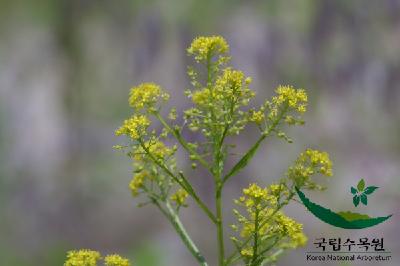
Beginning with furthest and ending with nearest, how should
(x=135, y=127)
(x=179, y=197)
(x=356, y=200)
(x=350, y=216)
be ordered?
(x=356, y=200)
(x=350, y=216)
(x=179, y=197)
(x=135, y=127)

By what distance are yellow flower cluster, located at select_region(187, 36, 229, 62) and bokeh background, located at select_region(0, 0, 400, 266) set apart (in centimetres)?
306

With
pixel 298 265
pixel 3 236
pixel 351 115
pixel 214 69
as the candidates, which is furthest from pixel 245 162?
pixel 3 236

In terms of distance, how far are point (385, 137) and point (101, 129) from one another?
2.01 meters

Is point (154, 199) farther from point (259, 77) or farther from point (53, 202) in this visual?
point (53, 202)

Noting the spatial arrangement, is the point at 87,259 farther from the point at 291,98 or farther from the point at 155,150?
the point at 291,98

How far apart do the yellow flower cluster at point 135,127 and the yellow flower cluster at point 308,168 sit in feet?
0.82

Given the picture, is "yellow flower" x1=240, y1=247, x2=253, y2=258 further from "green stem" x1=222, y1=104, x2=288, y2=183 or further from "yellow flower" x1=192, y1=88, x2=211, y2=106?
"yellow flower" x1=192, y1=88, x2=211, y2=106

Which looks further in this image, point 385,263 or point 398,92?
point 398,92

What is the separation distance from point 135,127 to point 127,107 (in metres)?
3.69

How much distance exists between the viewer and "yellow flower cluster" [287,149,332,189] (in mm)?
1069

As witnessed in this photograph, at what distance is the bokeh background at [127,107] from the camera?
4422 millimetres

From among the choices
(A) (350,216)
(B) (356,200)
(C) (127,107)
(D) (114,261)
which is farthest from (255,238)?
(C) (127,107)

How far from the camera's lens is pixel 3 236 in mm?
4684

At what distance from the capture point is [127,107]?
15.4ft
